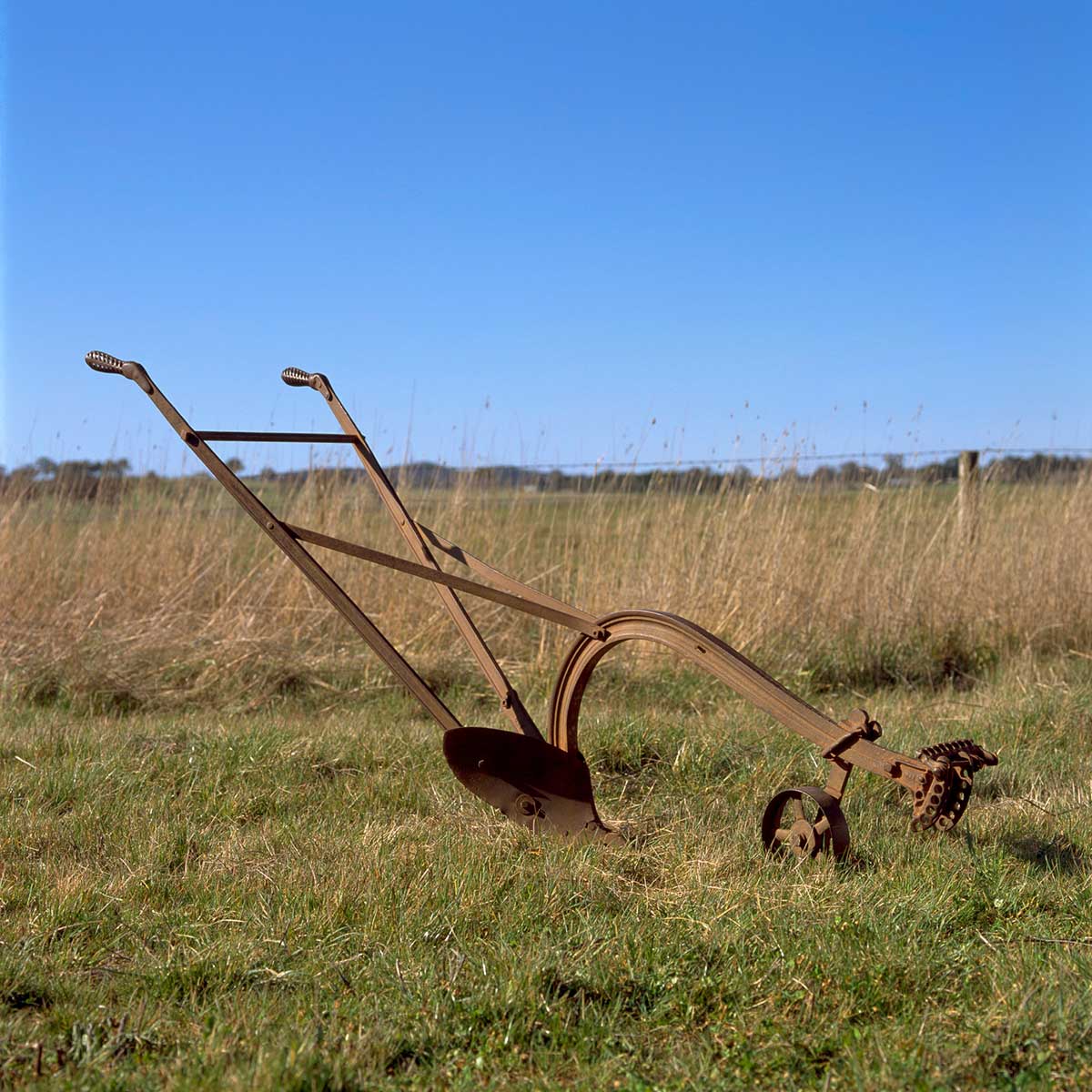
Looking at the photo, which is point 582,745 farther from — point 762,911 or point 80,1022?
point 80,1022

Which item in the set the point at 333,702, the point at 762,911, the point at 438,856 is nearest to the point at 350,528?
the point at 333,702

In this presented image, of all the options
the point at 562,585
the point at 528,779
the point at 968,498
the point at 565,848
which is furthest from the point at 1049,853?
the point at 968,498

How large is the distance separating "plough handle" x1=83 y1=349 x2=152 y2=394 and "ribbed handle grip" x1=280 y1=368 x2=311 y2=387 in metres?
0.60

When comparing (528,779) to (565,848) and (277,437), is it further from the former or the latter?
(277,437)

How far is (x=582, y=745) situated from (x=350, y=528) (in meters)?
3.45

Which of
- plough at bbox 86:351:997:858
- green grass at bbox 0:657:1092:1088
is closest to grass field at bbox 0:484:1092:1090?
green grass at bbox 0:657:1092:1088

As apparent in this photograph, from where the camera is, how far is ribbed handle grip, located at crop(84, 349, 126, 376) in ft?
11.4

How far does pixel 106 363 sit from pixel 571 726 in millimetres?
1776

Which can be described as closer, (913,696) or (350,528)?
(913,696)

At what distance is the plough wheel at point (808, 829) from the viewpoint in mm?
2770

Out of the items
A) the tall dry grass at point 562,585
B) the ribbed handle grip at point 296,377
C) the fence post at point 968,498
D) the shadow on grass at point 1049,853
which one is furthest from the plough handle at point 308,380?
the fence post at point 968,498

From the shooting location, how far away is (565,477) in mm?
7676

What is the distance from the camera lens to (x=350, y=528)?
7.06m

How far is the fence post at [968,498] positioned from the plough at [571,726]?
3.57m
